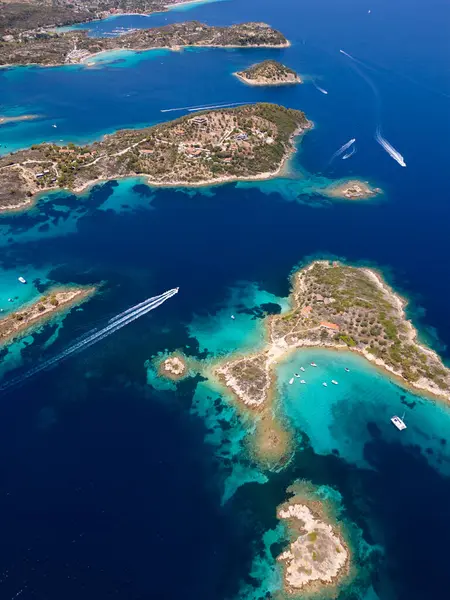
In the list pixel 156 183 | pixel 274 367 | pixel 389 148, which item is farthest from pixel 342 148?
pixel 274 367

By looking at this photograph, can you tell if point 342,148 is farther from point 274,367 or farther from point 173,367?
point 173,367

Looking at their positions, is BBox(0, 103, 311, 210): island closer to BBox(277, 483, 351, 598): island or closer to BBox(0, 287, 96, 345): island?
BBox(0, 287, 96, 345): island

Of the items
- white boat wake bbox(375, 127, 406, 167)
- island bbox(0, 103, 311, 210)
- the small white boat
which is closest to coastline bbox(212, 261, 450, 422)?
the small white boat

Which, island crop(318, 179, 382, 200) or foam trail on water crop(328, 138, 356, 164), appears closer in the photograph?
island crop(318, 179, 382, 200)

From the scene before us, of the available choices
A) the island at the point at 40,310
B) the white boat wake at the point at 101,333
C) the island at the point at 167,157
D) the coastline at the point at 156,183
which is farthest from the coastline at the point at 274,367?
the island at the point at 167,157

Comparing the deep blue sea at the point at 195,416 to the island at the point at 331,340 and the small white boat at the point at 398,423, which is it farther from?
the island at the point at 331,340

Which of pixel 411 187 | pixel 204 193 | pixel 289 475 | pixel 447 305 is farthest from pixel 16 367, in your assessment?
pixel 411 187

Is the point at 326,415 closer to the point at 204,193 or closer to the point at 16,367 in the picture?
the point at 16,367
